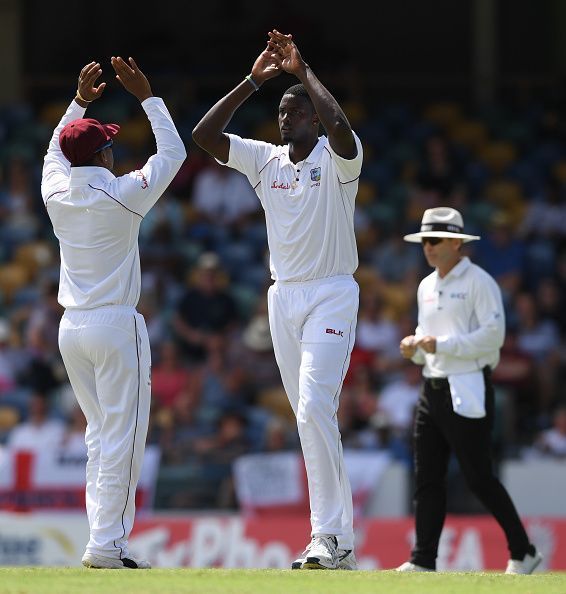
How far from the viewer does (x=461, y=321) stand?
8.80 metres

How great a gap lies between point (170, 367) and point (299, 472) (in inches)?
84.6

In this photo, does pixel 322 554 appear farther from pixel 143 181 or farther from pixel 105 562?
pixel 143 181

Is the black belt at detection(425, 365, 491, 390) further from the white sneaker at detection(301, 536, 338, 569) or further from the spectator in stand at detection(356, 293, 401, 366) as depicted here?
the spectator in stand at detection(356, 293, 401, 366)

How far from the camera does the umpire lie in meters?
8.68

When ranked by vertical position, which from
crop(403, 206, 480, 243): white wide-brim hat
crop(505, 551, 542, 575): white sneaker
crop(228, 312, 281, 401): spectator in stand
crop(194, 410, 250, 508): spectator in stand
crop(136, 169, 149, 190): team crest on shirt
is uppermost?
crop(136, 169, 149, 190): team crest on shirt

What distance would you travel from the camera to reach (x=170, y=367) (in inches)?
591

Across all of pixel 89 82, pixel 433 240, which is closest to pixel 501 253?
pixel 433 240

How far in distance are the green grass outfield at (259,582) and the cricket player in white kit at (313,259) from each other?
460mm

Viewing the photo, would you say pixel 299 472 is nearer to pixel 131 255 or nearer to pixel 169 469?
pixel 169 469

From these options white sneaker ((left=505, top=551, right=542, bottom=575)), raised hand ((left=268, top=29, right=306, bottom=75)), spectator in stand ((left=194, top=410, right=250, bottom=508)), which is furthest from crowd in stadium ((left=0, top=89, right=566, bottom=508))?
raised hand ((left=268, top=29, right=306, bottom=75))

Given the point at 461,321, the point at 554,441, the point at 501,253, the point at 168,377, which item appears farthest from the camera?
the point at 501,253

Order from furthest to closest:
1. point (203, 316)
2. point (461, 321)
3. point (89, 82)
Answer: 1. point (203, 316)
2. point (461, 321)
3. point (89, 82)

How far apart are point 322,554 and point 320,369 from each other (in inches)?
36.7

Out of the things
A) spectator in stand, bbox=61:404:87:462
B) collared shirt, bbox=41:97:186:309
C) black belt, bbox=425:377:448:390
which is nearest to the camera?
collared shirt, bbox=41:97:186:309
